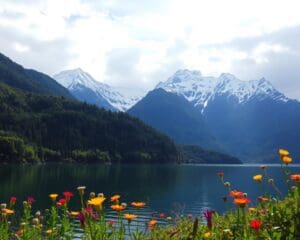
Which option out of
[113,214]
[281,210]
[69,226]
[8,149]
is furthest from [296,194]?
[8,149]

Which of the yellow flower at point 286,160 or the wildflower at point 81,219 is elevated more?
the yellow flower at point 286,160

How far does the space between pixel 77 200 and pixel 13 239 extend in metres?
61.2

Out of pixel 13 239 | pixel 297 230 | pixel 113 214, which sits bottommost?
pixel 113 214

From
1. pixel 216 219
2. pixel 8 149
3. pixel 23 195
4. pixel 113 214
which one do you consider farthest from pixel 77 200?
pixel 8 149

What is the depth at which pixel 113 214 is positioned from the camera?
5619 cm

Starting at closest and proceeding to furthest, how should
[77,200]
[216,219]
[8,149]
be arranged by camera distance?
[216,219] → [77,200] → [8,149]

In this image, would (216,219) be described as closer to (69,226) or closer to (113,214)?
(69,226)

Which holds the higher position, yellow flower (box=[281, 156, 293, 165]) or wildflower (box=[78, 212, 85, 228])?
yellow flower (box=[281, 156, 293, 165])

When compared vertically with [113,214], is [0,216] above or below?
above

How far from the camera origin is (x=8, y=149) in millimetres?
182250

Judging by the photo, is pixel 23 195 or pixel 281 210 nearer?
pixel 281 210

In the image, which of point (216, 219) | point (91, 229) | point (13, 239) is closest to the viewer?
point (91, 229)

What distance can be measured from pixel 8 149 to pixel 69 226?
180 meters

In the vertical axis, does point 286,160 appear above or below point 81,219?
above
